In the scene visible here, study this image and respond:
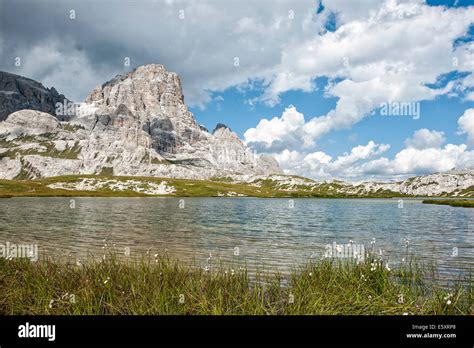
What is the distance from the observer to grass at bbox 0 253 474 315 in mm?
9750

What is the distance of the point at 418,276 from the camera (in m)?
15.5

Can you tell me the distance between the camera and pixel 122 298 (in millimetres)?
10266

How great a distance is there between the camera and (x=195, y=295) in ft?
34.7

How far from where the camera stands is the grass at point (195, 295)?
9.75 m

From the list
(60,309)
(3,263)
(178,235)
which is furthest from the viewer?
(178,235)
